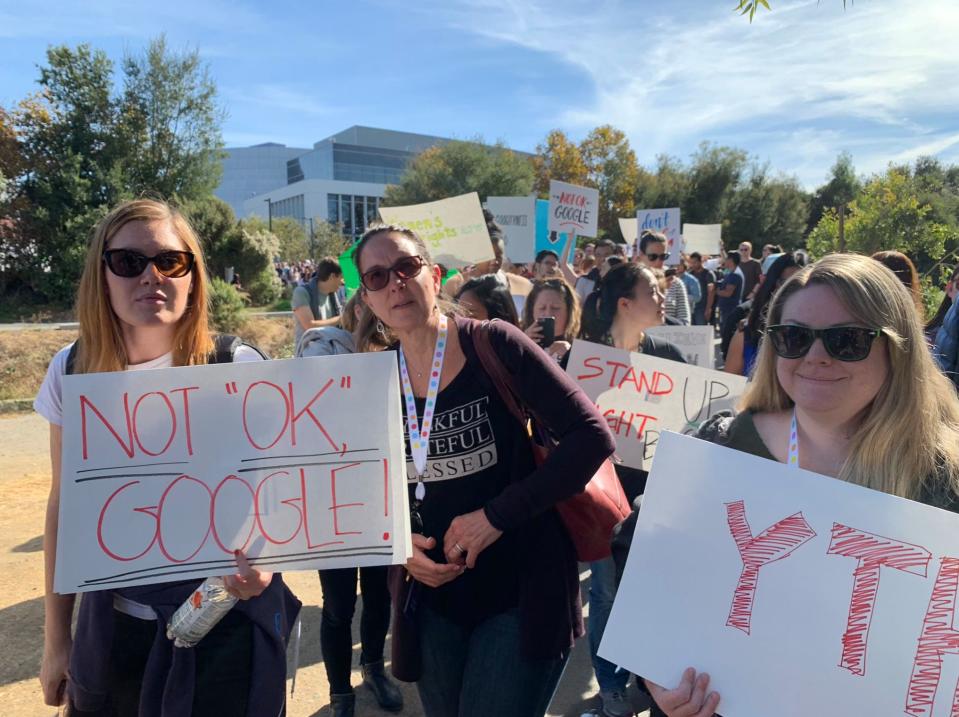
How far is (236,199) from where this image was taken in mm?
113688

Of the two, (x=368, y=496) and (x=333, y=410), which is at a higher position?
(x=333, y=410)

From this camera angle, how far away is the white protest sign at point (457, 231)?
5719mm

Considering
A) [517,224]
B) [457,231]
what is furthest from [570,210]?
[457,231]

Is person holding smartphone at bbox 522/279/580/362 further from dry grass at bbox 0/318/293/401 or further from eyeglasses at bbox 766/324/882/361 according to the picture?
dry grass at bbox 0/318/293/401

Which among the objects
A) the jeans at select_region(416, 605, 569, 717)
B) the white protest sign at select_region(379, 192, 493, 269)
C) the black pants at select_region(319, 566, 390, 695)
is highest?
the white protest sign at select_region(379, 192, 493, 269)

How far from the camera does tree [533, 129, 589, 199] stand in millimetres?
39688

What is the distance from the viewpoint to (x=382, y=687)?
2848 mm

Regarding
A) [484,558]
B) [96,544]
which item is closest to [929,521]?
[484,558]

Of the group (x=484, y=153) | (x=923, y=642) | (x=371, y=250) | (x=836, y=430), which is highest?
(x=484, y=153)

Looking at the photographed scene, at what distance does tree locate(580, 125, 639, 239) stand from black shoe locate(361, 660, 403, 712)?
3930 cm

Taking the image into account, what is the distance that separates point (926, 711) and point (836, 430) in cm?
56

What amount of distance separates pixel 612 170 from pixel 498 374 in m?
41.5

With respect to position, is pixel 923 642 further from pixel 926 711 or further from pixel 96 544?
pixel 96 544

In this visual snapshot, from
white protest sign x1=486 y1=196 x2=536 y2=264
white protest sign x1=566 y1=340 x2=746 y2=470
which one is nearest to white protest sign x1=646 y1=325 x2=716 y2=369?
white protest sign x1=566 y1=340 x2=746 y2=470
